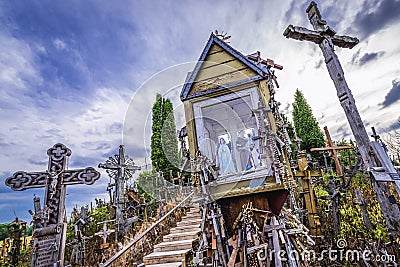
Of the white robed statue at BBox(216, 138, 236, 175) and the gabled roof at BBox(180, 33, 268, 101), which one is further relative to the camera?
the white robed statue at BBox(216, 138, 236, 175)

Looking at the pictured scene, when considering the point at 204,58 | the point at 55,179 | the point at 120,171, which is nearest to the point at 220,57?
the point at 204,58

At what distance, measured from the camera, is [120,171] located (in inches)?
355

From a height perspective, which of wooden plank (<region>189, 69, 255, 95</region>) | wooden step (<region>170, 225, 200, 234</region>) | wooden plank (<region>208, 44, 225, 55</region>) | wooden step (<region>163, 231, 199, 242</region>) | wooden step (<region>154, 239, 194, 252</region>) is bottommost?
wooden step (<region>154, 239, 194, 252</region>)

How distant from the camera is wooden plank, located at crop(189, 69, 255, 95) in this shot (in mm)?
4953

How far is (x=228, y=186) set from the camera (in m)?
4.48

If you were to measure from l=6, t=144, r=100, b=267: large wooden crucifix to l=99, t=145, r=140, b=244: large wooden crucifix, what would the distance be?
473 centimetres

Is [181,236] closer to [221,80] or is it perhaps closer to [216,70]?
[221,80]

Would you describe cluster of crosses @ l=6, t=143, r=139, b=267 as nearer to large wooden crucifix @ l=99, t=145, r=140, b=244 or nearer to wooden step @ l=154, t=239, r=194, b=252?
wooden step @ l=154, t=239, r=194, b=252

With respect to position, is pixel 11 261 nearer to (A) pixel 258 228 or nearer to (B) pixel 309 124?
(A) pixel 258 228

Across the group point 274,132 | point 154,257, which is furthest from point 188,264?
point 274,132

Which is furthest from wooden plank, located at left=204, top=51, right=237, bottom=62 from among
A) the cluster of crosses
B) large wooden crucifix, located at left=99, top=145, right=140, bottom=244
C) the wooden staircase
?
large wooden crucifix, located at left=99, top=145, right=140, bottom=244

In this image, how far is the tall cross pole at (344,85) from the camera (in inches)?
123

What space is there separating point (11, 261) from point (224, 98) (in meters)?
9.24

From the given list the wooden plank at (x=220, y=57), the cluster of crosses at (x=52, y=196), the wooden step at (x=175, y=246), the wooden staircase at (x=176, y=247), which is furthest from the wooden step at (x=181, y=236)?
the wooden plank at (x=220, y=57)
